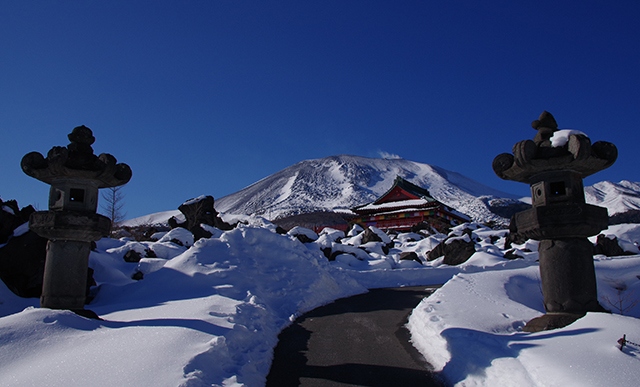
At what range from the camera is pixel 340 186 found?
94188 millimetres

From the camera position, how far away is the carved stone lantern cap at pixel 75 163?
20.7 ft

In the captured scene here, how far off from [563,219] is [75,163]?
727 centimetres

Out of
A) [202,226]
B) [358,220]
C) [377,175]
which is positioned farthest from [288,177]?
[202,226]

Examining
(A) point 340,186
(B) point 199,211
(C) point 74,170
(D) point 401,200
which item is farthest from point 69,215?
(A) point 340,186

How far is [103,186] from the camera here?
7.01 meters

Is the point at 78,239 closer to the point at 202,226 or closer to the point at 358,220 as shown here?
the point at 202,226

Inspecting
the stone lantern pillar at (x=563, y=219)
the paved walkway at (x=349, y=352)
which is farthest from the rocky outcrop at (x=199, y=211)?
the stone lantern pillar at (x=563, y=219)

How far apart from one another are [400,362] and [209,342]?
2.34 meters

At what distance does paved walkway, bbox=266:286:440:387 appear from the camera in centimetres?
445

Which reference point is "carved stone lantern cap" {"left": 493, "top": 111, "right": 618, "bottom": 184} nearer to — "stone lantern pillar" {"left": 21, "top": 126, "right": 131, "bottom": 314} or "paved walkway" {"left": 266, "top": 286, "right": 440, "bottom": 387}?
"paved walkway" {"left": 266, "top": 286, "right": 440, "bottom": 387}

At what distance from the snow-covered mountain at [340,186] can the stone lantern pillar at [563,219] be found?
57831 mm

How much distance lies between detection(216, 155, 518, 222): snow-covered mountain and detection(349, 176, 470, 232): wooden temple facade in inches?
1018

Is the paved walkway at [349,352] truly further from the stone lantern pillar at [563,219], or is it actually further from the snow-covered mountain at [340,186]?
the snow-covered mountain at [340,186]

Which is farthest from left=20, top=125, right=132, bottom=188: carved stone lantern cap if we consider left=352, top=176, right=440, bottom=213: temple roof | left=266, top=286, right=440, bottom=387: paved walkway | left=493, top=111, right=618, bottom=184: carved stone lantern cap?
left=352, top=176, right=440, bottom=213: temple roof
